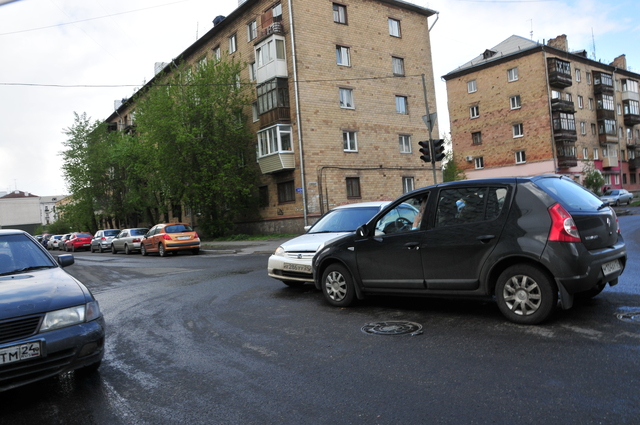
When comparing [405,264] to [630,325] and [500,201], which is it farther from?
[630,325]

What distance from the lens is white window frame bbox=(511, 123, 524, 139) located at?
43562 mm

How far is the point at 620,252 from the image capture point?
531 centimetres

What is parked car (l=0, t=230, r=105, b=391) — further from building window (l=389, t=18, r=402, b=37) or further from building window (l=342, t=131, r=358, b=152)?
building window (l=389, t=18, r=402, b=37)

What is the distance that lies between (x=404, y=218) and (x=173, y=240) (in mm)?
17874

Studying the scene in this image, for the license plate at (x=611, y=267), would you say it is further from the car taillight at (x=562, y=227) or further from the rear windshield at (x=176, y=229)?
the rear windshield at (x=176, y=229)

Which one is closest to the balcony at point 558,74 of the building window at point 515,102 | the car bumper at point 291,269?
the building window at point 515,102

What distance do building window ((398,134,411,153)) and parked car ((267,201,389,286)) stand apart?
2373 cm

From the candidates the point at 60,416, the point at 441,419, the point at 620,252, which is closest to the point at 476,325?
the point at 620,252

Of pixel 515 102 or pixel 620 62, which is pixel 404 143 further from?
pixel 620 62

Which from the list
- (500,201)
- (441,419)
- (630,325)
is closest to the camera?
(441,419)

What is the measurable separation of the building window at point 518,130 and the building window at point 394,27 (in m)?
17.7

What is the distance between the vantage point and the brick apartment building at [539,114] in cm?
4184

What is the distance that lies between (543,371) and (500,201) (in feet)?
6.73

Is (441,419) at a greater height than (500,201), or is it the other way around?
(500,201)
